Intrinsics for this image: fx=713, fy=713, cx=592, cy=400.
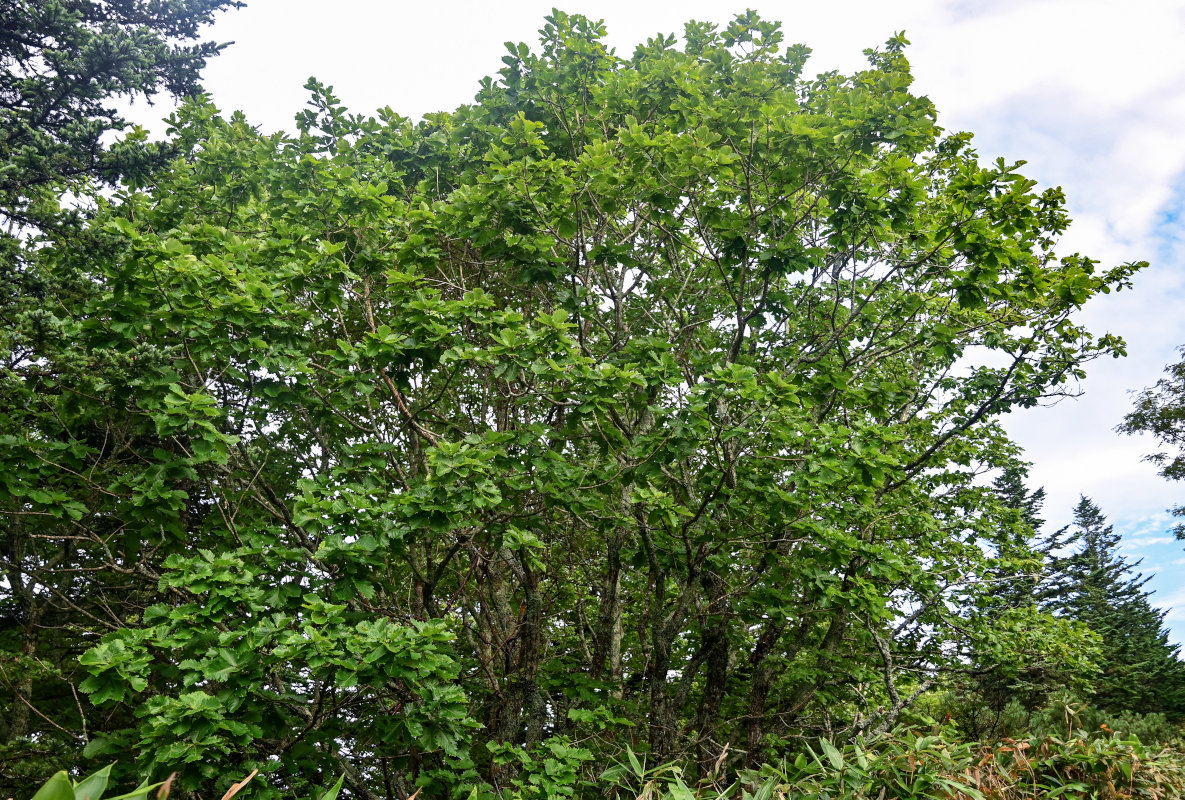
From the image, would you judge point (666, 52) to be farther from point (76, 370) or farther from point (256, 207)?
point (76, 370)

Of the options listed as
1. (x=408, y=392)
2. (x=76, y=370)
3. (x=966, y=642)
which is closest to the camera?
(x=76, y=370)

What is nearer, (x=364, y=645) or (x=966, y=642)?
(x=364, y=645)

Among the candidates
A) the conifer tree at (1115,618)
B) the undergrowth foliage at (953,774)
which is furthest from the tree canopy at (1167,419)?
the undergrowth foliage at (953,774)

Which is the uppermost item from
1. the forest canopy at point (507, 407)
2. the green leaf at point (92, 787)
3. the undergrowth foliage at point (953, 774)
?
the forest canopy at point (507, 407)

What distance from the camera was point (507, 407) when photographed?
7762 mm

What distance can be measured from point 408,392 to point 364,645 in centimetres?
329

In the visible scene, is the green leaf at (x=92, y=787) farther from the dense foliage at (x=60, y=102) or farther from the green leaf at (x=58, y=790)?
the dense foliage at (x=60, y=102)

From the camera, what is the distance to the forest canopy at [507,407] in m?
5.60

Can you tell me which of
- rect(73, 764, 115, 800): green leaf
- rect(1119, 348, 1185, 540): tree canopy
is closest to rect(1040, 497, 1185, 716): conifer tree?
rect(1119, 348, 1185, 540): tree canopy

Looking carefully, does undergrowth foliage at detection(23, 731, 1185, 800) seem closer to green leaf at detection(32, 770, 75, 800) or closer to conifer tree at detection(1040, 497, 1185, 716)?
green leaf at detection(32, 770, 75, 800)

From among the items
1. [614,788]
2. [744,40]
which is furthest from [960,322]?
[614,788]

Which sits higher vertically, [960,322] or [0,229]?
[960,322]

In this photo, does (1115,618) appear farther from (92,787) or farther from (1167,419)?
(92,787)

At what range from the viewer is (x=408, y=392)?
7.57m
